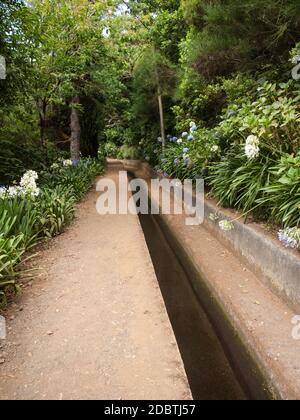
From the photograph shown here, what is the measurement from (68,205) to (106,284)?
9.53ft

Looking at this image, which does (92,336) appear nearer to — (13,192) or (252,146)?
(252,146)

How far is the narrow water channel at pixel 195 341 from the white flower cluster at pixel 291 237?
1182 millimetres

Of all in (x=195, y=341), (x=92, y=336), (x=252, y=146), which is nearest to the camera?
(x=92, y=336)

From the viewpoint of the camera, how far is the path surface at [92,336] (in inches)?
93.6

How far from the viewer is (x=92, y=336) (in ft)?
9.75

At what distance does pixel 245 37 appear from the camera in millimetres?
6348

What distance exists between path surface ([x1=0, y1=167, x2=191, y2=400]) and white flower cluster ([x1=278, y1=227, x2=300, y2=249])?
56.2 inches

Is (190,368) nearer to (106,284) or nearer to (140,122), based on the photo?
(106,284)

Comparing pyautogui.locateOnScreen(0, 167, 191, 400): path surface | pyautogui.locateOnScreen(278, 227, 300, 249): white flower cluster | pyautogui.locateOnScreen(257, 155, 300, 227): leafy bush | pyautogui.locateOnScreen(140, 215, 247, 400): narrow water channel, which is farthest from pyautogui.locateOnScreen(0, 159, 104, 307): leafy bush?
pyautogui.locateOnScreen(257, 155, 300, 227): leafy bush

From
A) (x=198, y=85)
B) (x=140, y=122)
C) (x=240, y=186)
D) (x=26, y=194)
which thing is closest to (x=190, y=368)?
(x=240, y=186)

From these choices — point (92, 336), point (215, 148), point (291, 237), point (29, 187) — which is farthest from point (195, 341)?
point (215, 148)

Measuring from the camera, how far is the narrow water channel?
2613 millimetres

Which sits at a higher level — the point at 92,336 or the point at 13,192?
the point at 13,192

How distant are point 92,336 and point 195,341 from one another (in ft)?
3.28
